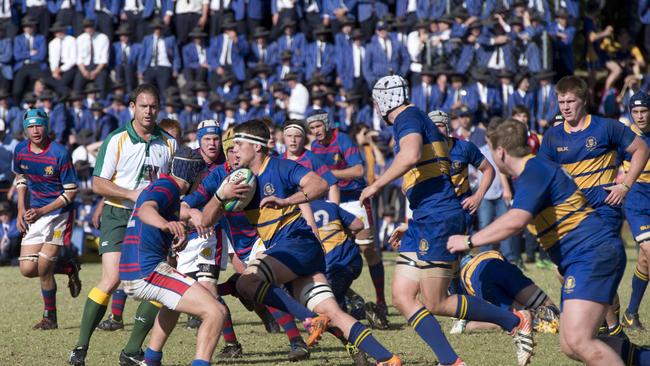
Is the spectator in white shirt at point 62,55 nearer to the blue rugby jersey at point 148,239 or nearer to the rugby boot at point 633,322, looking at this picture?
the rugby boot at point 633,322

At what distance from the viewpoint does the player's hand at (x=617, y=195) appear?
8.52 meters

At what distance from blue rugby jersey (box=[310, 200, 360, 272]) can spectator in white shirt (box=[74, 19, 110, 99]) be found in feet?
44.4

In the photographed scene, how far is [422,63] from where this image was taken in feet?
69.5

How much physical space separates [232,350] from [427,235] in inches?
91.8

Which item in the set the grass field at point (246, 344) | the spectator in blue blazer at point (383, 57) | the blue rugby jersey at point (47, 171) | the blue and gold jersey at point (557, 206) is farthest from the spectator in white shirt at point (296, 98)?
the blue and gold jersey at point (557, 206)

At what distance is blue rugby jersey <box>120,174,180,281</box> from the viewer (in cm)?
733

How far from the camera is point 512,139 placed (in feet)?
21.8

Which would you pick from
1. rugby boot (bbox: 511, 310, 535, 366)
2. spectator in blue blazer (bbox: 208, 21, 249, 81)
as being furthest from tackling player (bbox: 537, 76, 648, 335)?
spectator in blue blazer (bbox: 208, 21, 249, 81)

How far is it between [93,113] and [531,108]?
28.4ft

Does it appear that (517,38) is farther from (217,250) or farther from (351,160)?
(217,250)

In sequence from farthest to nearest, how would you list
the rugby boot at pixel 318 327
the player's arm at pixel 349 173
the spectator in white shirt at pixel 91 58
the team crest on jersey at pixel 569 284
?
the spectator in white shirt at pixel 91 58
the player's arm at pixel 349 173
the rugby boot at pixel 318 327
the team crest on jersey at pixel 569 284

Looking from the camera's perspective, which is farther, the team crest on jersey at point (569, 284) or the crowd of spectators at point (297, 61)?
the crowd of spectators at point (297, 61)

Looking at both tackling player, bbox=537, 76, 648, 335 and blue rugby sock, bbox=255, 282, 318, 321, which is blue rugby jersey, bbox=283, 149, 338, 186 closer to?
tackling player, bbox=537, 76, 648, 335

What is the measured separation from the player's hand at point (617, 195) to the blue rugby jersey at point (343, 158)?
405 cm
